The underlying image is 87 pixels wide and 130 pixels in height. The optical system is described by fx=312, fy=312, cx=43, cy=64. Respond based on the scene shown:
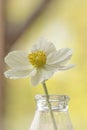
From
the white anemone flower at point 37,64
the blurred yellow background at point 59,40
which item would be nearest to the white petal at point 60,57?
the white anemone flower at point 37,64

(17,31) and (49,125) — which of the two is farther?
(17,31)

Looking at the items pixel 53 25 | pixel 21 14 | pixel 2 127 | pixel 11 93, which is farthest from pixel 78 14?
pixel 2 127

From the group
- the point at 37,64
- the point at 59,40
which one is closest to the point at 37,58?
the point at 37,64

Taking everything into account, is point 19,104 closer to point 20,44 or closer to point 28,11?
point 20,44

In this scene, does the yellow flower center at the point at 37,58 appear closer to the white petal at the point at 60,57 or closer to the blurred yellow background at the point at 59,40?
the white petal at the point at 60,57

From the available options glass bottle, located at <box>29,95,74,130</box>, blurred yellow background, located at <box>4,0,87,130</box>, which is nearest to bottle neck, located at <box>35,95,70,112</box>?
glass bottle, located at <box>29,95,74,130</box>
